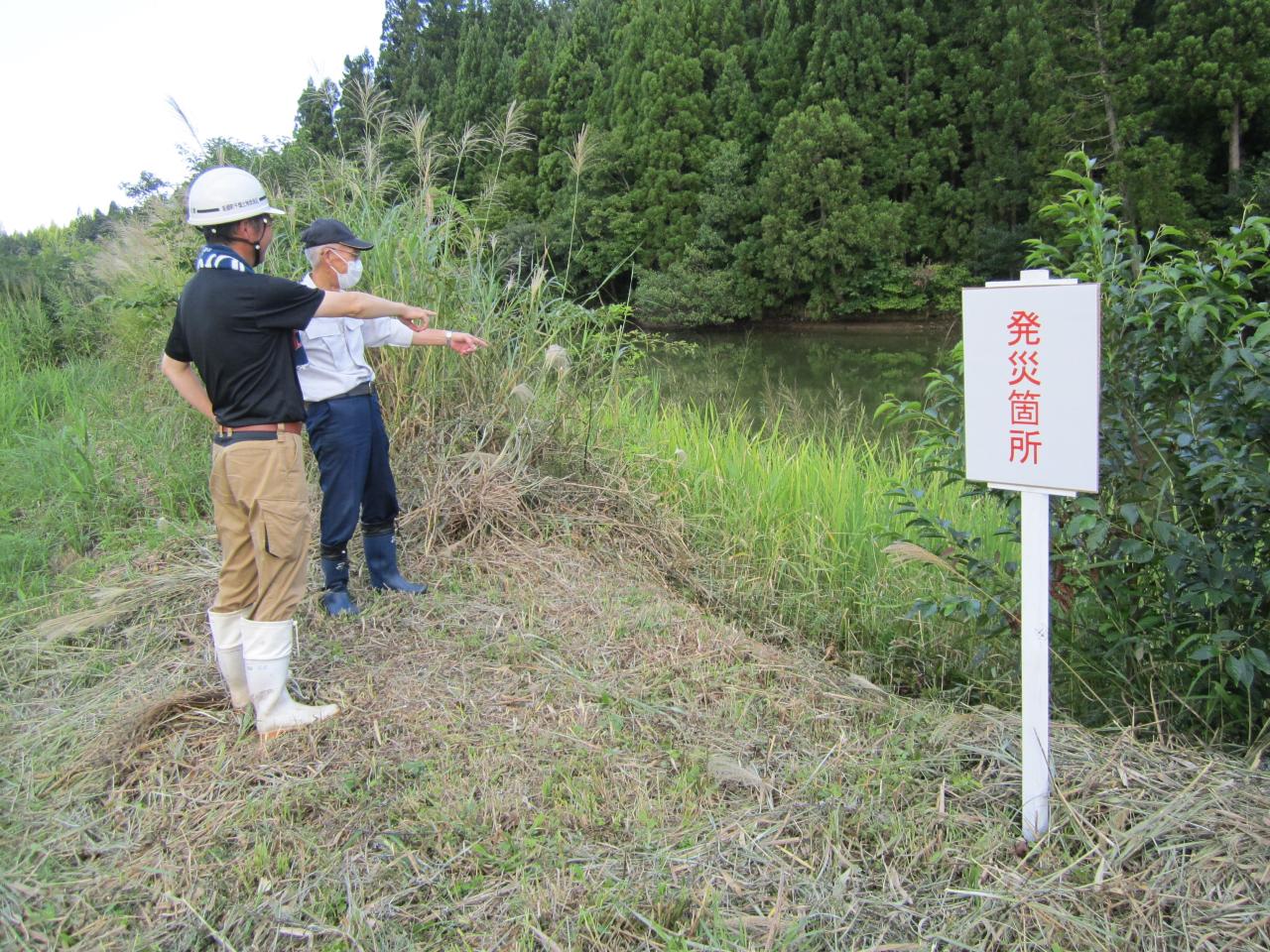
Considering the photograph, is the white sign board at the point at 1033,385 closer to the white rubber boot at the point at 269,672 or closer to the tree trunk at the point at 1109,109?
the white rubber boot at the point at 269,672

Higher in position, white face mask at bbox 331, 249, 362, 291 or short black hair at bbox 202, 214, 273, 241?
short black hair at bbox 202, 214, 273, 241

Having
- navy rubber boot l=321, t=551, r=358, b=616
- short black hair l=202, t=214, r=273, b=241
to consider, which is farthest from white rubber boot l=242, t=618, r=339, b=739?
short black hair l=202, t=214, r=273, b=241

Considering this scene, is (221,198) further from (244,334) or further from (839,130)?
(839,130)

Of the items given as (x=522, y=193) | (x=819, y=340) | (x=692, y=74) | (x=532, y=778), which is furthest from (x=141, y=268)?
(x=692, y=74)

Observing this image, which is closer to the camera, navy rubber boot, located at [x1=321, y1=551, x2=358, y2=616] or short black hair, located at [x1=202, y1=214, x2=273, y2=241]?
short black hair, located at [x1=202, y1=214, x2=273, y2=241]

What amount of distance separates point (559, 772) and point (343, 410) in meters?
1.78

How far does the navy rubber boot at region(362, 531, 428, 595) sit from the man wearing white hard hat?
0.94 metres

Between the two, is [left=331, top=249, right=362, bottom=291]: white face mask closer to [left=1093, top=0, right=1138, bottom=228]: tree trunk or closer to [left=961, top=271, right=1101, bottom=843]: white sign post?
[left=961, top=271, right=1101, bottom=843]: white sign post

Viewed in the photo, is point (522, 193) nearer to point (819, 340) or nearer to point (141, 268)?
point (819, 340)

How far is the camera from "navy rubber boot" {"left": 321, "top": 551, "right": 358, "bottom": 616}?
382 cm

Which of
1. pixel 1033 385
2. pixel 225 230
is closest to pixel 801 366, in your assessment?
pixel 225 230

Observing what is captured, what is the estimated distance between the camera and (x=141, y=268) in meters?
8.44

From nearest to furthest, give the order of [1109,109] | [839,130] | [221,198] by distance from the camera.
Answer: [221,198]
[1109,109]
[839,130]

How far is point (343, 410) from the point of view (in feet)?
12.2
